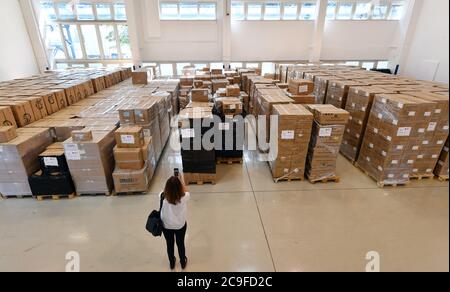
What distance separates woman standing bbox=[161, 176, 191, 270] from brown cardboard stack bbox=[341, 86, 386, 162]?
12.3ft

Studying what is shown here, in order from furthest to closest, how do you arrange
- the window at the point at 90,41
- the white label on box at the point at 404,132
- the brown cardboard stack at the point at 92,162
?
1. the window at the point at 90,41
2. the white label on box at the point at 404,132
3. the brown cardboard stack at the point at 92,162

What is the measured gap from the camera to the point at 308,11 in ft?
37.4

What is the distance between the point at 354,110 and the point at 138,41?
9.83 metres

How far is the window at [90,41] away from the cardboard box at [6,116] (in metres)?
8.88

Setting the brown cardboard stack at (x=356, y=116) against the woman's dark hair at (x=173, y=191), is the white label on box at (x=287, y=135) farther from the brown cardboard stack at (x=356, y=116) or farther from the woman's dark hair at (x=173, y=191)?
the woman's dark hair at (x=173, y=191)

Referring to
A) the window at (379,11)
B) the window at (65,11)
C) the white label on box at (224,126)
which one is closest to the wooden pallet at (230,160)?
the white label on box at (224,126)

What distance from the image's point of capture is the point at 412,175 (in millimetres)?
4133

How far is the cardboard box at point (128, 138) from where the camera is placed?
12.3 ft

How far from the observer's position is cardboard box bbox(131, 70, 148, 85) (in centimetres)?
806

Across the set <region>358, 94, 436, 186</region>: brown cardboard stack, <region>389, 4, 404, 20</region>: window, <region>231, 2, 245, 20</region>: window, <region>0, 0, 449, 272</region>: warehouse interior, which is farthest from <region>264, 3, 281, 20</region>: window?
<region>358, 94, 436, 186</region>: brown cardboard stack

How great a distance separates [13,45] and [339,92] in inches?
479

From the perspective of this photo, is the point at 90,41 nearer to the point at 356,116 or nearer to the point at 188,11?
the point at 188,11

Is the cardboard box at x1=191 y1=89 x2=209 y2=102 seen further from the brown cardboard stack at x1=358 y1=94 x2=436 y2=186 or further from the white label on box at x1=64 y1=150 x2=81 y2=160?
the brown cardboard stack at x1=358 y1=94 x2=436 y2=186

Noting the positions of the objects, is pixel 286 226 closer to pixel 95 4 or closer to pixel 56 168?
pixel 56 168
